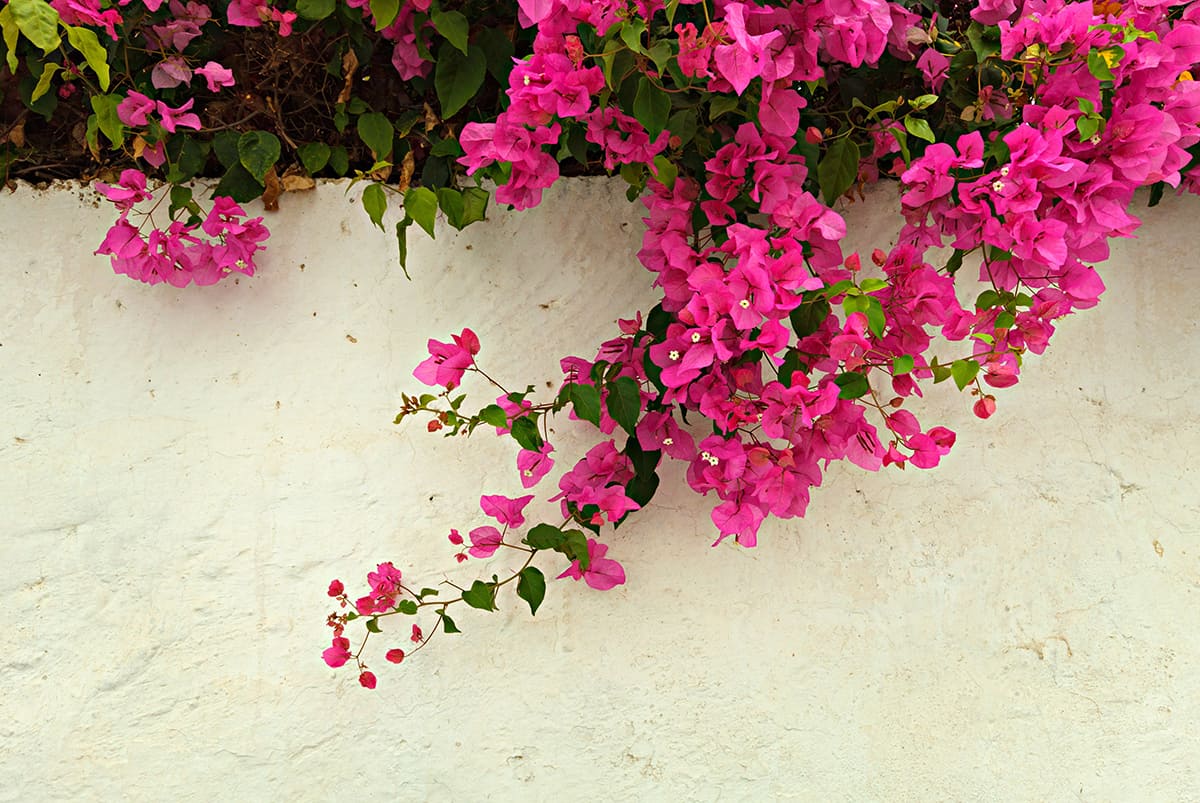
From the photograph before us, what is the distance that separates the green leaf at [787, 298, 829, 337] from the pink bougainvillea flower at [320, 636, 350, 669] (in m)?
0.74

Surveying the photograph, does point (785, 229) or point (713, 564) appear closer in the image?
point (785, 229)

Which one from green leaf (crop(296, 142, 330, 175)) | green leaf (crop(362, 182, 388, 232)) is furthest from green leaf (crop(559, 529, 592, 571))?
green leaf (crop(296, 142, 330, 175))

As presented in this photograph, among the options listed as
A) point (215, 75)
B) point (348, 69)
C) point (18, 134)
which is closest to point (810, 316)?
point (348, 69)

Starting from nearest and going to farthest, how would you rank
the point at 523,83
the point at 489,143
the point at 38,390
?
the point at 523,83
the point at 489,143
the point at 38,390

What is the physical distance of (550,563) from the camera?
1472mm

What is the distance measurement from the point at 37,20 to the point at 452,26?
1.53 feet

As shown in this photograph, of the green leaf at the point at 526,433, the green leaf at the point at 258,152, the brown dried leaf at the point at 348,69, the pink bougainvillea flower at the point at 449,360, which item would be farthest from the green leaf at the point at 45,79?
the green leaf at the point at 526,433

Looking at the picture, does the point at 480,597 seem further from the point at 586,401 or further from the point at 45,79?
the point at 45,79

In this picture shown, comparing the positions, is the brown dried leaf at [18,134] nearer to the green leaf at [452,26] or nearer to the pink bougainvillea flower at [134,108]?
the pink bougainvillea flower at [134,108]

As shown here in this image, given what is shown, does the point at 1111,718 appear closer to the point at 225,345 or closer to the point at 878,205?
the point at 878,205

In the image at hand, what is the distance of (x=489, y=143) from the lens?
49.8 inches

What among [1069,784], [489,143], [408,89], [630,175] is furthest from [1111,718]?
[408,89]

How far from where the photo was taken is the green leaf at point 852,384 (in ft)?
3.97

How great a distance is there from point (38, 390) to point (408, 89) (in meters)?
0.69
